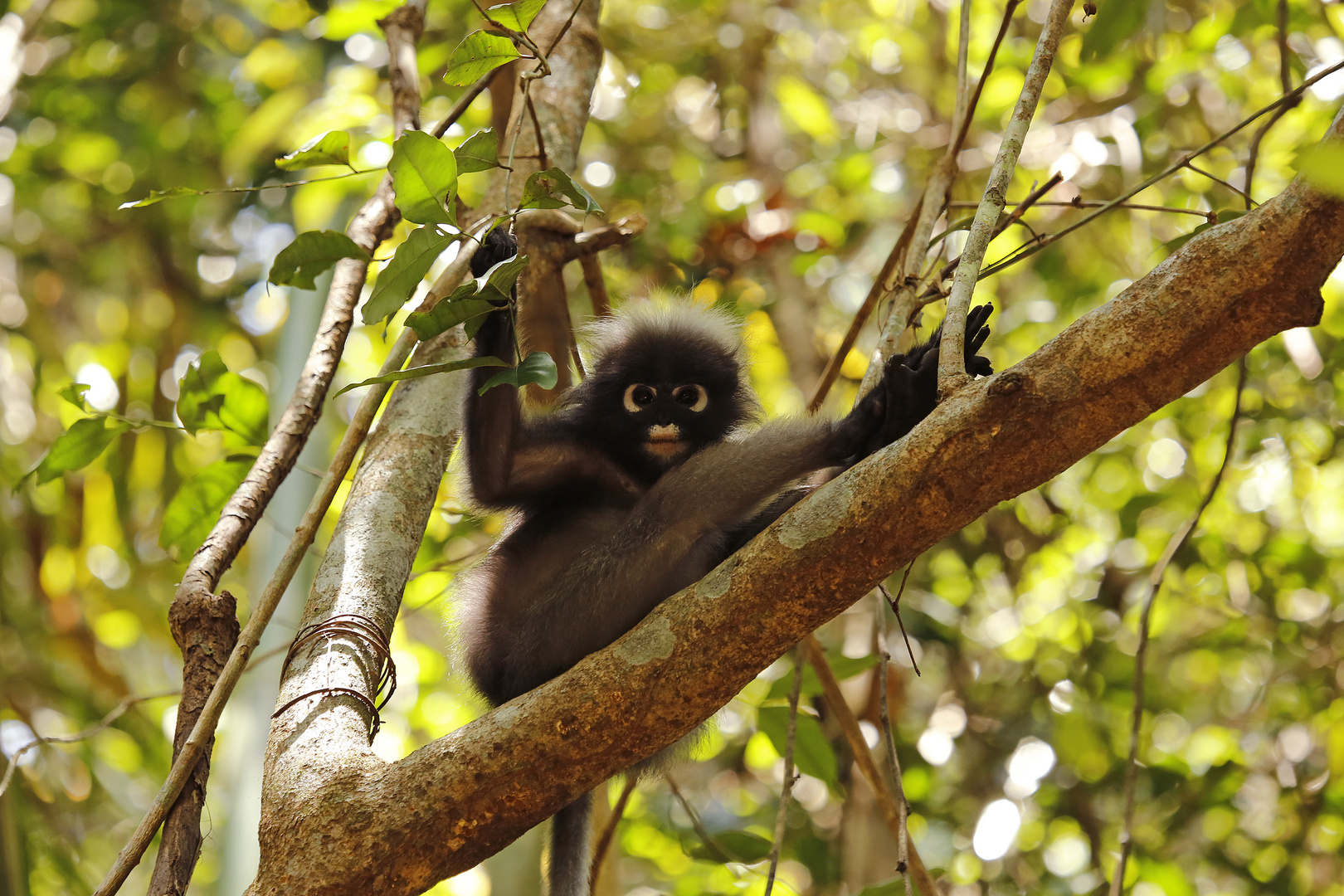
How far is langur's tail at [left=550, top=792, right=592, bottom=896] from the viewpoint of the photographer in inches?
116

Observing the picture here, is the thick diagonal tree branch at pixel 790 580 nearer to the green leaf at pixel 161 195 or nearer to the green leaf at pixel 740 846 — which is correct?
the green leaf at pixel 161 195

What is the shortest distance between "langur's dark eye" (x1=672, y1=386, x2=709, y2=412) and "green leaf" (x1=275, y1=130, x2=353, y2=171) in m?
1.13

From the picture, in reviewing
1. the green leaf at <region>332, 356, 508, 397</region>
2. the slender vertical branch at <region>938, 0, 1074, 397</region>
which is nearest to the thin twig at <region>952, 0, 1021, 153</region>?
the slender vertical branch at <region>938, 0, 1074, 397</region>

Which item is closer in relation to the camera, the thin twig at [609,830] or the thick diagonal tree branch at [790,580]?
the thick diagonal tree branch at [790,580]

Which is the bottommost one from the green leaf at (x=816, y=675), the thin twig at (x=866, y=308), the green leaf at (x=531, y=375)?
the green leaf at (x=816, y=675)

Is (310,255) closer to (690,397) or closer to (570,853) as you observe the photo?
(690,397)

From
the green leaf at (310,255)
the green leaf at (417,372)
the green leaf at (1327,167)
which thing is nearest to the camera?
the green leaf at (1327,167)

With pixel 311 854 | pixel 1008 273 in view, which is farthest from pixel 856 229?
pixel 311 854

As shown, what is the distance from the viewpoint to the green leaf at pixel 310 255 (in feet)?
7.52

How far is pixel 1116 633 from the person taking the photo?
511 centimetres

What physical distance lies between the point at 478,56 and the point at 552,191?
1.02 feet

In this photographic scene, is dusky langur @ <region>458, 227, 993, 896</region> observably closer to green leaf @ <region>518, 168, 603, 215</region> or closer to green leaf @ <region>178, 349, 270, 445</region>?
green leaf @ <region>518, 168, 603, 215</region>

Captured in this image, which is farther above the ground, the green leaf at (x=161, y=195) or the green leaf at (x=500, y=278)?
the green leaf at (x=161, y=195)

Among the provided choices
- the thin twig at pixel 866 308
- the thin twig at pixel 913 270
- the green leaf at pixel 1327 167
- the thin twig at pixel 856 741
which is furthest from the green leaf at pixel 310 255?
the green leaf at pixel 1327 167
